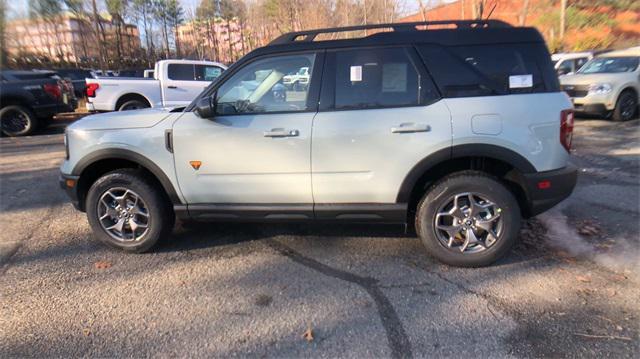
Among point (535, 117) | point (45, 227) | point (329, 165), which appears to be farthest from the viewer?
point (45, 227)

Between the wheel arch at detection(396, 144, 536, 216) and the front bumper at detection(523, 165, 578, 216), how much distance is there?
56 millimetres

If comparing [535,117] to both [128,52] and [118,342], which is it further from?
[128,52]

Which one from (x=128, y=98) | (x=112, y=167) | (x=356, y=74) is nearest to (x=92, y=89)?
(x=128, y=98)

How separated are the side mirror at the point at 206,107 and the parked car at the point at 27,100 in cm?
970

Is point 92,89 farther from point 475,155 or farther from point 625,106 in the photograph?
point 625,106

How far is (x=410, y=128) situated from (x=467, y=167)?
2.14 ft

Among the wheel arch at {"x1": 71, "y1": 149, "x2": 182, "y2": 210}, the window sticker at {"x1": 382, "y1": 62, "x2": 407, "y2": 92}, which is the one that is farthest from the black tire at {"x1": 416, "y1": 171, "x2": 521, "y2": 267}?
the wheel arch at {"x1": 71, "y1": 149, "x2": 182, "y2": 210}

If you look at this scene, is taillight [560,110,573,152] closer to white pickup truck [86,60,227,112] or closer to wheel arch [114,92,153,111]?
white pickup truck [86,60,227,112]

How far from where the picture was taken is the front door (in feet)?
12.1

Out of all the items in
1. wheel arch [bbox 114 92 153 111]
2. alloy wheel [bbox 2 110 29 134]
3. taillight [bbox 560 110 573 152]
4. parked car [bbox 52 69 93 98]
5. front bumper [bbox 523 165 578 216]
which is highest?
parked car [bbox 52 69 93 98]

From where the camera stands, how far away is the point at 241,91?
12.6 feet

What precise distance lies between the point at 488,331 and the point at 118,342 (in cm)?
237

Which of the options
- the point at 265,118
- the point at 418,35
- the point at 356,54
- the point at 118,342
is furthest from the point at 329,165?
the point at 118,342

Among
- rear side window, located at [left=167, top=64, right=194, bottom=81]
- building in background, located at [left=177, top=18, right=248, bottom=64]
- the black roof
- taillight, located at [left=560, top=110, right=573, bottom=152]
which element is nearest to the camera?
taillight, located at [left=560, top=110, right=573, bottom=152]
